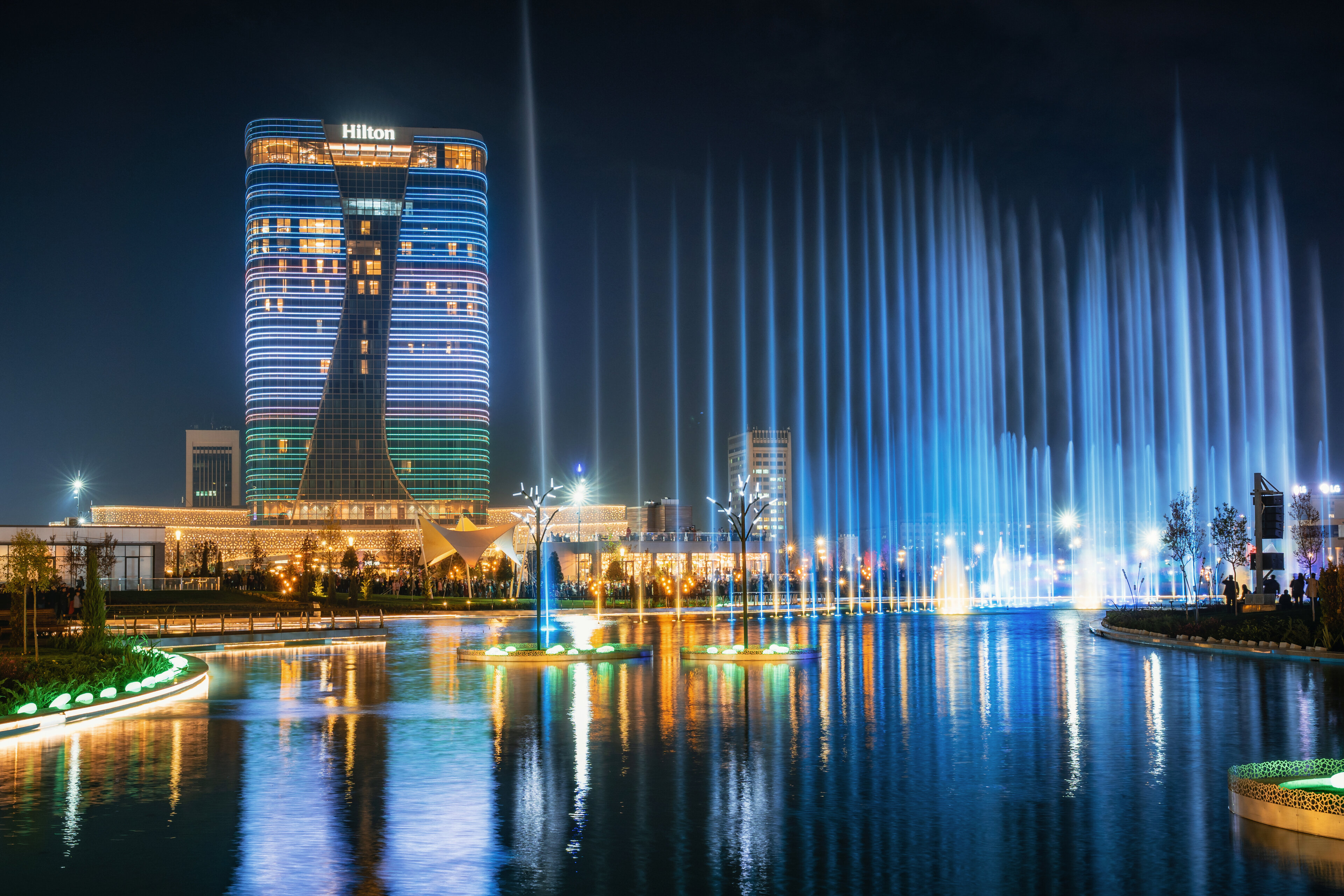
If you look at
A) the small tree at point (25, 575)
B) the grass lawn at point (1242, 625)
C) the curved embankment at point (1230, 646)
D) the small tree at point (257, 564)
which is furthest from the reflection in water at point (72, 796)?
the small tree at point (257, 564)

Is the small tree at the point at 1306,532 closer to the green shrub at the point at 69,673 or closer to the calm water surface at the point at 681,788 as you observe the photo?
the calm water surface at the point at 681,788

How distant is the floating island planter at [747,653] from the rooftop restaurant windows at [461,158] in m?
151

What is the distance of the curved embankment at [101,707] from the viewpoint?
1836 cm

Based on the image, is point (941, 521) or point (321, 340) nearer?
point (941, 521)

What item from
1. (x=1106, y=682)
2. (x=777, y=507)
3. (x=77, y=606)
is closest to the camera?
(x=1106, y=682)

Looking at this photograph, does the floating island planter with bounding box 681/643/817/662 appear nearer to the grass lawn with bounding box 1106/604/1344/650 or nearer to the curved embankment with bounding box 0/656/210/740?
the grass lawn with bounding box 1106/604/1344/650

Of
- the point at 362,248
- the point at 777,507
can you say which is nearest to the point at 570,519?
the point at 777,507

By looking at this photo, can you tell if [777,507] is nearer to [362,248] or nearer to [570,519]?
[570,519]

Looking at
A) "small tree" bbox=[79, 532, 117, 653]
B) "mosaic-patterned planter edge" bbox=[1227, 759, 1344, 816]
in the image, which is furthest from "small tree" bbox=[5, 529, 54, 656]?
"mosaic-patterned planter edge" bbox=[1227, 759, 1344, 816]

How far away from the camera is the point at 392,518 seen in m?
165

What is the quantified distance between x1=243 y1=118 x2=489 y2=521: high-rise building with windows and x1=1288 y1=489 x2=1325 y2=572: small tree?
397 ft

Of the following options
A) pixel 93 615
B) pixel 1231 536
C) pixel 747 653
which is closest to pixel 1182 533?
pixel 1231 536

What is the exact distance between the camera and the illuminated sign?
16862 cm

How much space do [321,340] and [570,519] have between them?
4229cm
